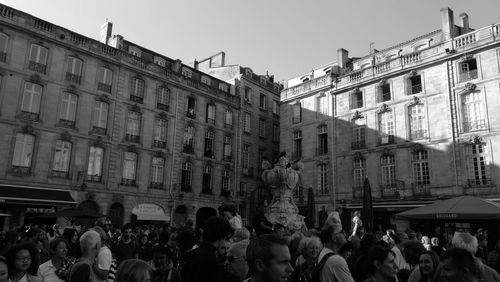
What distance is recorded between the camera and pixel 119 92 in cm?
2733

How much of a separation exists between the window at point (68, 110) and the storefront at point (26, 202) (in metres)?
4.34

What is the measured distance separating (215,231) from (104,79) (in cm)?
2534

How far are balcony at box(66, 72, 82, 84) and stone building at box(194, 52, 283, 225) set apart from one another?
571 inches

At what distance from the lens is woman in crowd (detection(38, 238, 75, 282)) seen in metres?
4.71

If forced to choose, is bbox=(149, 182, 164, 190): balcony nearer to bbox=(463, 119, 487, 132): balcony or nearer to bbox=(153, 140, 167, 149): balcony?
bbox=(153, 140, 167, 149): balcony

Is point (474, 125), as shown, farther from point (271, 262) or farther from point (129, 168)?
point (271, 262)

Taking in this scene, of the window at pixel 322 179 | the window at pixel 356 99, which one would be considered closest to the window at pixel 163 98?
the window at pixel 322 179

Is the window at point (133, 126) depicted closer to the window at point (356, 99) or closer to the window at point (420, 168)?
the window at point (356, 99)

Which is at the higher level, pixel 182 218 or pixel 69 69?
pixel 69 69

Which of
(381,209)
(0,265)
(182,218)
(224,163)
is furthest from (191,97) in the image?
(0,265)

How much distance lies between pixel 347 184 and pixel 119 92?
17748mm

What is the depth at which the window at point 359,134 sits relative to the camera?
96.3ft

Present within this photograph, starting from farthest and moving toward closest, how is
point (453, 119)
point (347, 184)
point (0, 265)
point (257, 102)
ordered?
point (257, 102) → point (347, 184) → point (453, 119) → point (0, 265)

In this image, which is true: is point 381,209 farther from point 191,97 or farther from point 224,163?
point 191,97
